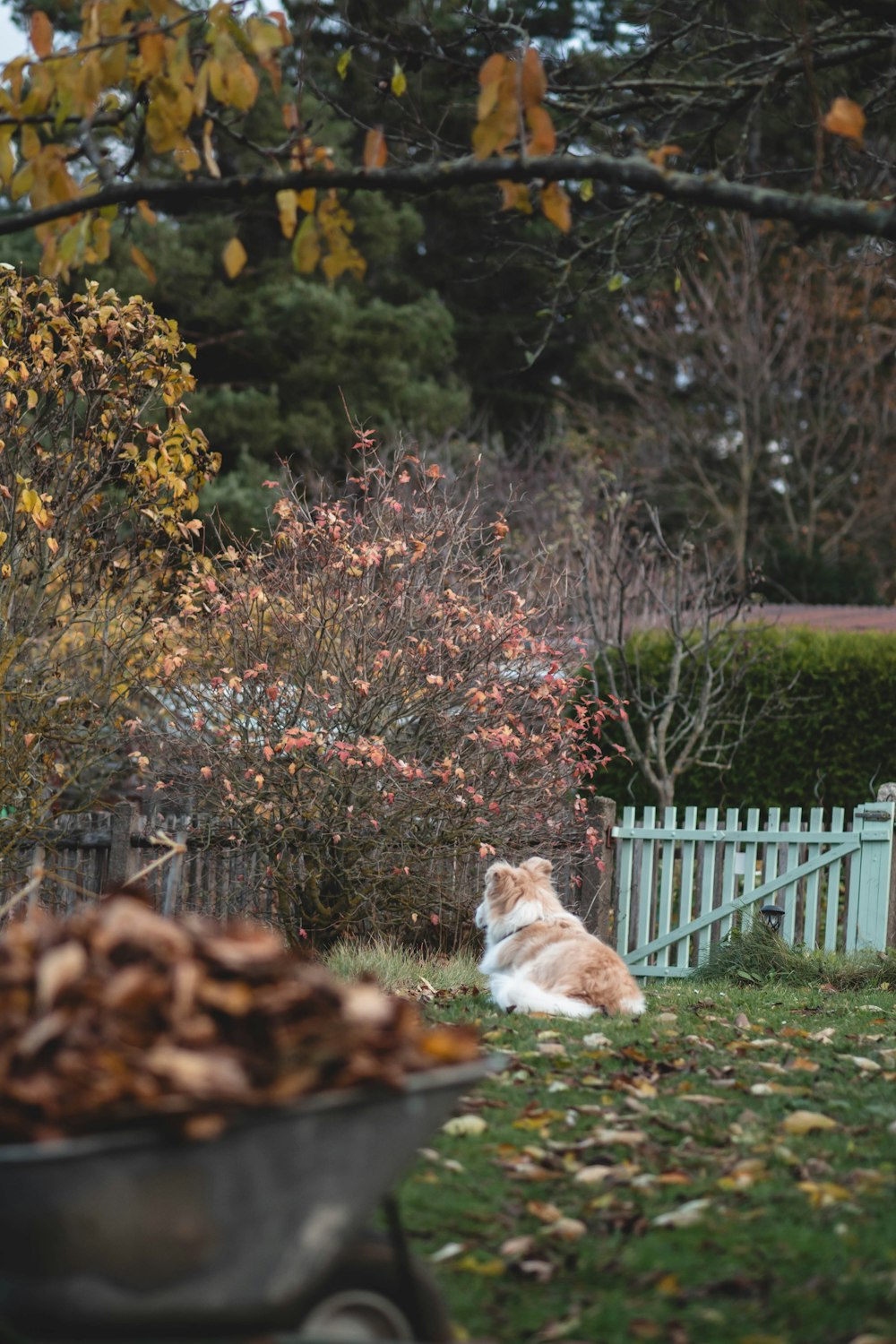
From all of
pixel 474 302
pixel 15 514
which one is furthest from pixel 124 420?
pixel 474 302

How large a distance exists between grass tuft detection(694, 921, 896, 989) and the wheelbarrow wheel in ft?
21.3

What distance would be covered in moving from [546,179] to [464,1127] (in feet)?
9.58

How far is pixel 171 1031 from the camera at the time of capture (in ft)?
7.35

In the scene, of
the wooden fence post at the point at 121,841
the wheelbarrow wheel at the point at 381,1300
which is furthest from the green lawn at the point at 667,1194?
the wooden fence post at the point at 121,841

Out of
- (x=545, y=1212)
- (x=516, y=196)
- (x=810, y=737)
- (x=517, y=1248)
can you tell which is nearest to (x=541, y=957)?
(x=545, y=1212)

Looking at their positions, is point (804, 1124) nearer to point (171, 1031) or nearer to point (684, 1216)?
point (684, 1216)

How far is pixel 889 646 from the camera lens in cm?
1246

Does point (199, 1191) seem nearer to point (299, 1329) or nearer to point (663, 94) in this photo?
point (299, 1329)

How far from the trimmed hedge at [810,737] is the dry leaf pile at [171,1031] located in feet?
32.3

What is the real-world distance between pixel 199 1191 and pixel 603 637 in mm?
10679

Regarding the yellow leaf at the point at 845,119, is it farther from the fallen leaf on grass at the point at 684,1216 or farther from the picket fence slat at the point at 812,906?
the picket fence slat at the point at 812,906

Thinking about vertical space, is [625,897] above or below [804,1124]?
below

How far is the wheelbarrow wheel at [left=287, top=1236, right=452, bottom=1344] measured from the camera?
8.22 ft

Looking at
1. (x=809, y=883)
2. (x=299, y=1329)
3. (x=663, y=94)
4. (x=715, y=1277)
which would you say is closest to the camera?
(x=299, y=1329)
